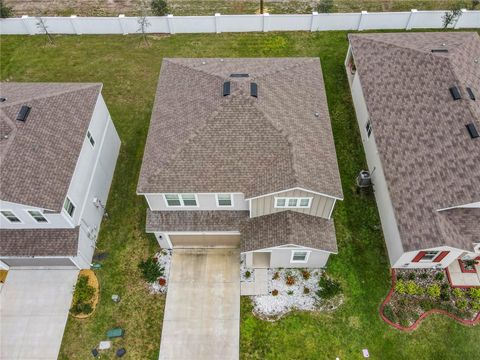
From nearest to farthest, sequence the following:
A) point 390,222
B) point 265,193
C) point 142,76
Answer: point 265,193 → point 390,222 → point 142,76

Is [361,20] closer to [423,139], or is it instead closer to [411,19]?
[411,19]

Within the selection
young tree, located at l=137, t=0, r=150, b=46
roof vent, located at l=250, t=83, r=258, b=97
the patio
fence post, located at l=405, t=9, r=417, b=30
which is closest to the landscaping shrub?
the patio

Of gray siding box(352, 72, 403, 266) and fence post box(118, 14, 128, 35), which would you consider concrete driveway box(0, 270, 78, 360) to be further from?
fence post box(118, 14, 128, 35)

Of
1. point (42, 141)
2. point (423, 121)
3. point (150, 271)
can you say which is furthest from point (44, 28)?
point (423, 121)

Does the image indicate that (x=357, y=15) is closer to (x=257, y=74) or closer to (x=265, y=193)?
(x=257, y=74)

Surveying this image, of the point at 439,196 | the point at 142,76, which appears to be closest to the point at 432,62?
the point at 439,196

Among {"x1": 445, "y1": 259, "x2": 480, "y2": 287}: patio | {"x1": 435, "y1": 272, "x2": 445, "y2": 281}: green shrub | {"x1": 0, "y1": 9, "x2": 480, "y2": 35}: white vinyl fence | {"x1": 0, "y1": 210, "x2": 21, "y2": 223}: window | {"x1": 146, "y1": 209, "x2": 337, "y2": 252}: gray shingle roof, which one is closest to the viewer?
{"x1": 0, "y1": 210, "x2": 21, "y2": 223}: window
